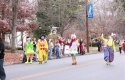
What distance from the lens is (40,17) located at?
33.8 metres

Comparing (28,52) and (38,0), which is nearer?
(28,52)

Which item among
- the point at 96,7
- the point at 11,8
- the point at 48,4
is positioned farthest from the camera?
the point at 96,7

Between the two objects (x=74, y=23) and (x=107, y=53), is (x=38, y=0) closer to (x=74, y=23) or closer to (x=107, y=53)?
(x=74, y=23)

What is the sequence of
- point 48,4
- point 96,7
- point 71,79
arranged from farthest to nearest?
point 96,7 → point 48,4 → point 71,79

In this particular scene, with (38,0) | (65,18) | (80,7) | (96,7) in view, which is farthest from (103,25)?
(38,0)

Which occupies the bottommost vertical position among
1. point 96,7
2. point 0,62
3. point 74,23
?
point 0,62

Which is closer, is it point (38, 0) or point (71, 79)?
point (71, 79)

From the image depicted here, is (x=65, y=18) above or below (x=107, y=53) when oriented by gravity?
above

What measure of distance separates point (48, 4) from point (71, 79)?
20.6 meters

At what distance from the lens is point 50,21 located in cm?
3275

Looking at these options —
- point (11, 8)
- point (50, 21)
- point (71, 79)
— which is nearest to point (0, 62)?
point (71, 79)

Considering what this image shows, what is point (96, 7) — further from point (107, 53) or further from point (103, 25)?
point (107, 53)

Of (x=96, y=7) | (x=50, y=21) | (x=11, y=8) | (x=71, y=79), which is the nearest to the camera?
(x=71, y=79)

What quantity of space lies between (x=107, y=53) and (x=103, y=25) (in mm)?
30132
